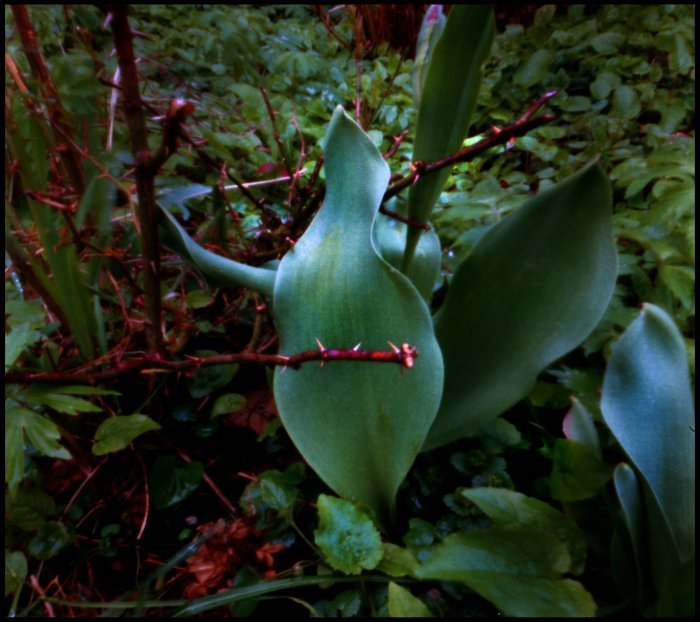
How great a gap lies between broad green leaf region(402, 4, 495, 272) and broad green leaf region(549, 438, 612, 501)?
0.28 meters

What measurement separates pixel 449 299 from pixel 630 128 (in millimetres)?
1116

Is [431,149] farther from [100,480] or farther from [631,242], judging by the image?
[100,480]

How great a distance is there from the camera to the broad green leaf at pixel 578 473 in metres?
0.46

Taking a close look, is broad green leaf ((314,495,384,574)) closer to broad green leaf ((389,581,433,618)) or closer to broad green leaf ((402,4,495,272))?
broad green leaf ((389,581,433,618))

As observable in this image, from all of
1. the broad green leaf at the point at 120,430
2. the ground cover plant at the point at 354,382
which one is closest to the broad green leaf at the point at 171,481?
the ground cover plant at the point at 354,382

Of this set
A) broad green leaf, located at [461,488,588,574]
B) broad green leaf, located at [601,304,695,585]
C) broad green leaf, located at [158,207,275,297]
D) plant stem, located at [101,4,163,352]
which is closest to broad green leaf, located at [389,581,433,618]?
broad green leaf, located at [461,488,588,574]

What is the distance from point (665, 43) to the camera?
1.36 metres

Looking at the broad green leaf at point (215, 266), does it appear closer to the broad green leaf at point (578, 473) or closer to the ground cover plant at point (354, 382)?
the ground cover plant at point (354, 382)

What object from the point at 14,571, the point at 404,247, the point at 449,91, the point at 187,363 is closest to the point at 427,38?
the point at 449,91

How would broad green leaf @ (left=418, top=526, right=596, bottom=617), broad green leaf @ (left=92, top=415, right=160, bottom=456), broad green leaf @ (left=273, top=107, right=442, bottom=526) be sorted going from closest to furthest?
1. broad green leaf @ (left=418, top=526, right=596, bottom=617)
2. broad green leaf @ (left=273, top=107, right=442, bottom=526)
3. broad green leaf @ (left=92, top=415, right=160, bottom=456)

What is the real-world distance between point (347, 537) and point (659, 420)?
0.32 metres

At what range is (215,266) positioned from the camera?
56 centimetres

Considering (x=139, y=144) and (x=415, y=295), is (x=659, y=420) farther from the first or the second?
(x=139, y=144)

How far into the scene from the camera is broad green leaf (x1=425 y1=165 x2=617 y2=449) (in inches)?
19.5
